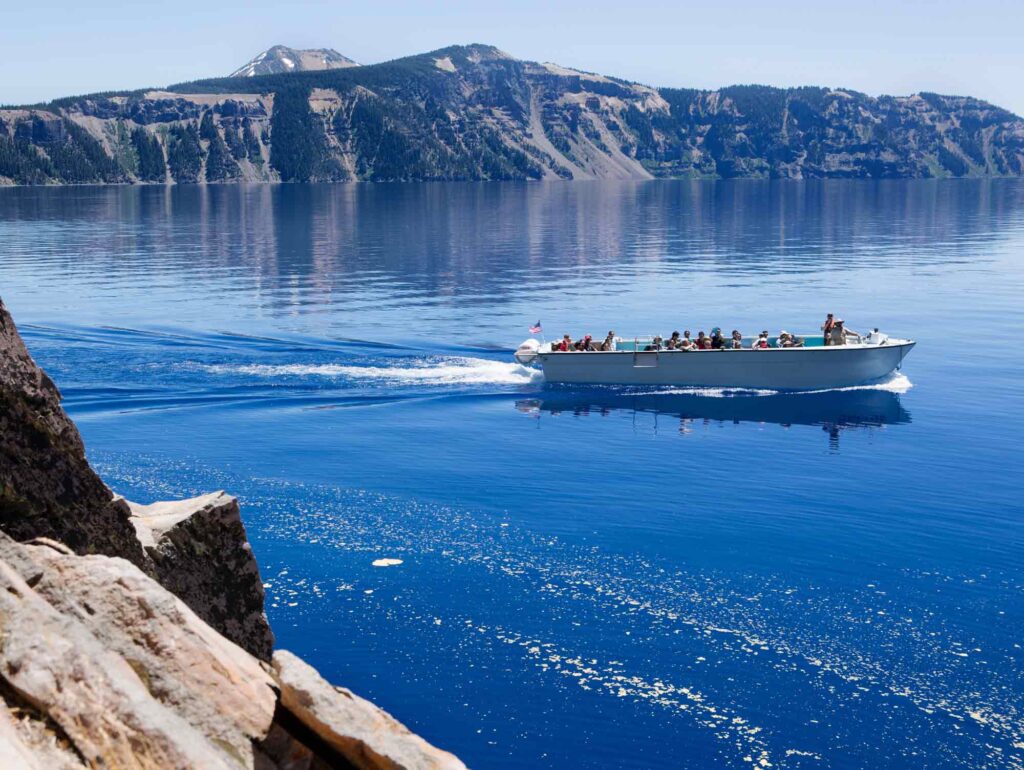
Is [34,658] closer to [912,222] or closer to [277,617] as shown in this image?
[277,617]

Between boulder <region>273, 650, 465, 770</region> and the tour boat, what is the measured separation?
46.2 metres

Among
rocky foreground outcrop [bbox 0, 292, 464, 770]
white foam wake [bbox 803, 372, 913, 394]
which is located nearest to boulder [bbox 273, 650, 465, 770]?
rocky foreground outcrop [bbox 0, 292, 464, 770]

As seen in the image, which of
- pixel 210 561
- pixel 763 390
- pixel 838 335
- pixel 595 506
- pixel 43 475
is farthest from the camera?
pixel 763 390

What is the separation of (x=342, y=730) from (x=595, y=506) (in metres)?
28.3

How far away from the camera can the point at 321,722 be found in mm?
11961

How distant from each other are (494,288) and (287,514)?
187 feet

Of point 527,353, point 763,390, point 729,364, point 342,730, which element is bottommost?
point 763,390

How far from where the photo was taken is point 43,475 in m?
15.3

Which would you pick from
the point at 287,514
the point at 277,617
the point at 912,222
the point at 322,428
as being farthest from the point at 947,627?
the point at 912,222

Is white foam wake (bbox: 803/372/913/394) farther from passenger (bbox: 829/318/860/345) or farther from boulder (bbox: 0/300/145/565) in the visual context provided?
boulder (bbox: 0/300/145/565)

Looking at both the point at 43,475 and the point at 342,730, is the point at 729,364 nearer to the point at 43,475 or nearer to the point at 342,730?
the point at 43,475

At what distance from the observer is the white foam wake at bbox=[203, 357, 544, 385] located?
58500 millimetres

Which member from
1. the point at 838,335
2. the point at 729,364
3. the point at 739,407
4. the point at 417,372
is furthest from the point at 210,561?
the point at 838,335

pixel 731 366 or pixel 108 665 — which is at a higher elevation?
pixel 108 665
